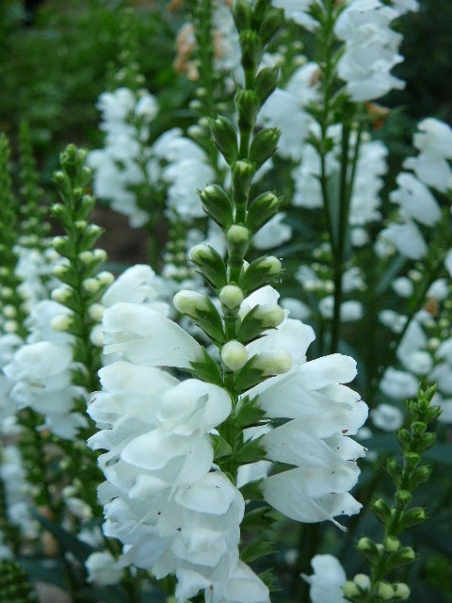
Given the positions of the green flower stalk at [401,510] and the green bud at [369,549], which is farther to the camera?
the green bud at [369,549]

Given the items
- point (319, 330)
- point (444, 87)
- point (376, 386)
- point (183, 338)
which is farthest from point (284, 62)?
point (444, 87)

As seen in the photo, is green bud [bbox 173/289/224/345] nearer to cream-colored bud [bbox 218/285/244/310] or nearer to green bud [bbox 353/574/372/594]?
cream-colored bud [bbox 218/285/244/310]

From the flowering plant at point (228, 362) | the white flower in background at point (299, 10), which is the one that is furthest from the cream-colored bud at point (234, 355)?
the white flower in background at point (299, 10)

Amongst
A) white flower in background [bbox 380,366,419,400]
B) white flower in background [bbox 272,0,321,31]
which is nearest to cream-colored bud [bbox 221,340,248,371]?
white flower in background [bbox 272,0,321,31]

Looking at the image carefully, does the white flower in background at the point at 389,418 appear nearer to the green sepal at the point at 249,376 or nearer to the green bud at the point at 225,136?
the green sepal at the point at 249,376

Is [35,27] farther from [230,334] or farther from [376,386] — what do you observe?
[230,334]

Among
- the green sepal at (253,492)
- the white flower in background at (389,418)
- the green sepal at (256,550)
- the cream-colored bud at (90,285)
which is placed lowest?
the white flower in background at (389,418)
